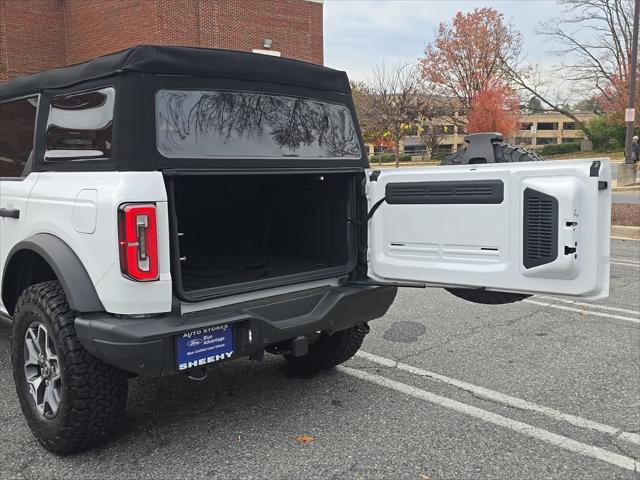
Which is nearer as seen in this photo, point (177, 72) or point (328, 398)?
point (177, 72)

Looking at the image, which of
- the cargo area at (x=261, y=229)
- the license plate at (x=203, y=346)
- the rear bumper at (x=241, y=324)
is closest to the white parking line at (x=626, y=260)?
the cargo area at (x=261, y=229)

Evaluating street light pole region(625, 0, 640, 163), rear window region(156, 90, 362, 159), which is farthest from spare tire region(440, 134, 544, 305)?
street light pole region(625, 0, 640, 163)

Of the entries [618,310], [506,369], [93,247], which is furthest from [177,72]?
[618,310]

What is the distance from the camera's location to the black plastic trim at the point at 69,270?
283cm

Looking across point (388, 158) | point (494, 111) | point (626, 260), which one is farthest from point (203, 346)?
point (388, 158)

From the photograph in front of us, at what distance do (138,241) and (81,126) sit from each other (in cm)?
88

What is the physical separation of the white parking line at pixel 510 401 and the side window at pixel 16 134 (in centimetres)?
287

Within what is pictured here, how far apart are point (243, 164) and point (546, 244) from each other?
5.35 ft

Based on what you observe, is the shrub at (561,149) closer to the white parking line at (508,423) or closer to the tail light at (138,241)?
the white parking line at (508,423)

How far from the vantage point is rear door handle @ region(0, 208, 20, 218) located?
351cm

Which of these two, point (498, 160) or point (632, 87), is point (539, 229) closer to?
point (498, 160)

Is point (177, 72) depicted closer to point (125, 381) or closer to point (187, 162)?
point (187, 162)

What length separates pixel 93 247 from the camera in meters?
2.83

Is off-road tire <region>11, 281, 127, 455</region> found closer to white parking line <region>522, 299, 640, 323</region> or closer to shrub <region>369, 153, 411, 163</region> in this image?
white parking line <region>522, 299, 640, 323</region>
